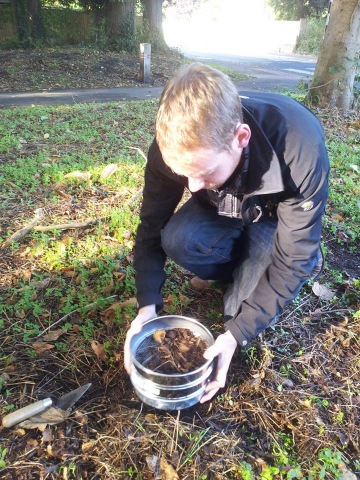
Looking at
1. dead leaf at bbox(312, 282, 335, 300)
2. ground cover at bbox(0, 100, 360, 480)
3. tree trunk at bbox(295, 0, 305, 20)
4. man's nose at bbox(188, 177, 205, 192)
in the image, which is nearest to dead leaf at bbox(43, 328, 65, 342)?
ground cover at bbox(0, 100, 360, 480)

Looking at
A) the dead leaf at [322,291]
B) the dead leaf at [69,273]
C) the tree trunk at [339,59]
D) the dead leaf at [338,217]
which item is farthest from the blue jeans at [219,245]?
the tree trunk at [339,59]

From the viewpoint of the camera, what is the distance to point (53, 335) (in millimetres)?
2025

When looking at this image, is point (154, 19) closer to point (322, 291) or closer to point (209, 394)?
point (322, 291)

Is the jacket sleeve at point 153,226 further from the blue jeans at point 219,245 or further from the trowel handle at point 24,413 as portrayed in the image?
the trowel handle at point 24,413

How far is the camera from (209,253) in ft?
7.11

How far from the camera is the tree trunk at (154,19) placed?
580 inches

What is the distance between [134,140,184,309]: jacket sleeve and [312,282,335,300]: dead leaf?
1.06 metres

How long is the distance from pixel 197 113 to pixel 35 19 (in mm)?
15605

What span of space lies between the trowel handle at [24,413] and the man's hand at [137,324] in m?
0.36

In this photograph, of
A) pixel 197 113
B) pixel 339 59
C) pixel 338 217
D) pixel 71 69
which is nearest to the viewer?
pixel 197 113

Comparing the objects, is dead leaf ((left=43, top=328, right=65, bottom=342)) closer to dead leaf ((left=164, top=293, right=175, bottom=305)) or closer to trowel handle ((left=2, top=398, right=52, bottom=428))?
trowel handle ((left=2, top=398, right=52, bottom=428))

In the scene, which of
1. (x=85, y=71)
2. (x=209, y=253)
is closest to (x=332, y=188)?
(x=209, y=253)

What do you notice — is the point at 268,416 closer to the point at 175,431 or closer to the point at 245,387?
the point at 245,387

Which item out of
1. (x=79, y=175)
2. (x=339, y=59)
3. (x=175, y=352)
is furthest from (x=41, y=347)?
(x=339, y=59)
